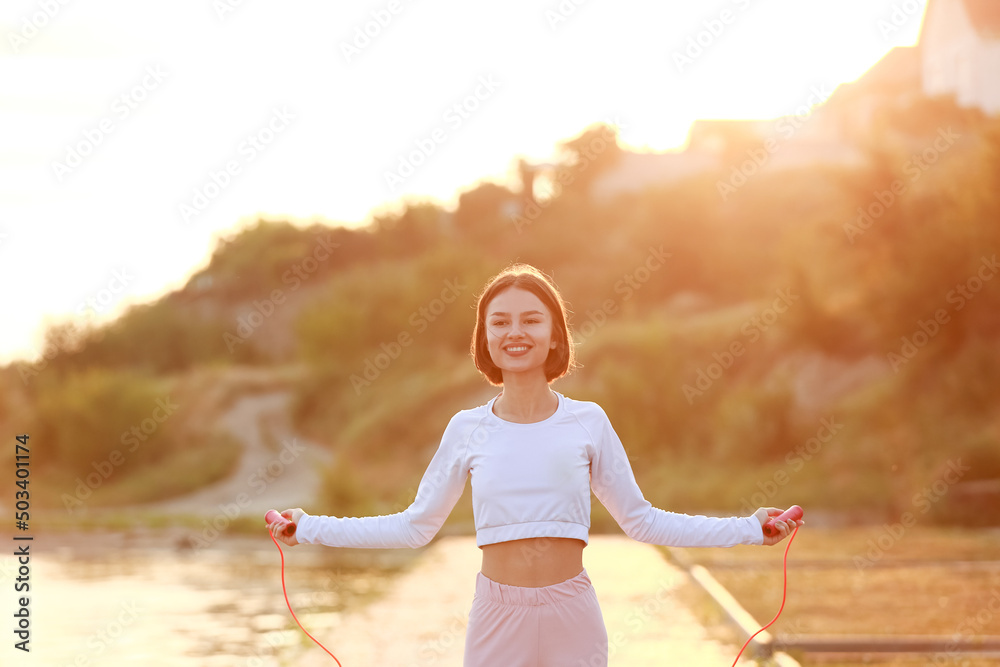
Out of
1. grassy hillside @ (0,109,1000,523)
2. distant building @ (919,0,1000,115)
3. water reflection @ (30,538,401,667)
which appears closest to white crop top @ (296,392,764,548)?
grassy hillside @ (0,109,1000,523)

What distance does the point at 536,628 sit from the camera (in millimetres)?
2891

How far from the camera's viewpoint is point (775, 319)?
25.5 metres

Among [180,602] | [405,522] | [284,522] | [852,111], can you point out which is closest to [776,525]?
[405,522]

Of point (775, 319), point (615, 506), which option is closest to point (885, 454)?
point (775, 319)

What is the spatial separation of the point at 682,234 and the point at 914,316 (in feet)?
62.3

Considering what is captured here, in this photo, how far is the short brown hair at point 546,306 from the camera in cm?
312

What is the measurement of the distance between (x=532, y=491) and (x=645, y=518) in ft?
1.29

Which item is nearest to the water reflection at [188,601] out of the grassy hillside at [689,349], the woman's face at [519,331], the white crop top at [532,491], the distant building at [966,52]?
the grassy hillside at [689,349]

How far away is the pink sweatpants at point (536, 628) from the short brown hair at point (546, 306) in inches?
23.6

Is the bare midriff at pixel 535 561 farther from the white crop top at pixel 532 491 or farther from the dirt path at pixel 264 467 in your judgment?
the dirt path at pixel 264 467

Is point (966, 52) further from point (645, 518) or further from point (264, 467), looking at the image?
point (645, 518)

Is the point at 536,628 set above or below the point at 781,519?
below

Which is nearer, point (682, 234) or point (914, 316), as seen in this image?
point (914, 316)

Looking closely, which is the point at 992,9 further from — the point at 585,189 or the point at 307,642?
the point at 307,642
